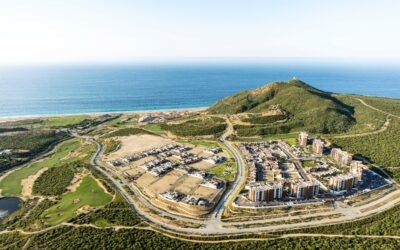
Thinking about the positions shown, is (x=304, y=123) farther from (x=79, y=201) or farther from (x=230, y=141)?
(x=79, y=201)

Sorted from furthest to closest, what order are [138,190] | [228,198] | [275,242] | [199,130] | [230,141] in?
1. [199,130]
2. [230,141]
3. [138,190]
4. [228,198]
5. [275,242]

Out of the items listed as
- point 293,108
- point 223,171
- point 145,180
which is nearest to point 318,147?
point 223,171

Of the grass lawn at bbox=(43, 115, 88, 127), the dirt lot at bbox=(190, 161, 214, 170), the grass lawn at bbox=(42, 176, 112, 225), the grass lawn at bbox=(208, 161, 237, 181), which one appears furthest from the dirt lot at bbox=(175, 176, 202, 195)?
the grass lawn at bbox=(43, 115, 88, 127)

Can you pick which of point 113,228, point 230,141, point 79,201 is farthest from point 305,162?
point 79,201

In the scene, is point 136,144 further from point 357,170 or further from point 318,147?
point 357,170

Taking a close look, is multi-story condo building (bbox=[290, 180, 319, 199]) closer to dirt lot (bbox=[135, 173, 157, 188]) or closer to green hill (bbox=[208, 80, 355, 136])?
dirt lot (bbox=[135, 173, 157, 188])

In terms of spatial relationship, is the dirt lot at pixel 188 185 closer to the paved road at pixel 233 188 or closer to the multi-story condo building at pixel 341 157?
the paved road at pixel 233 188
